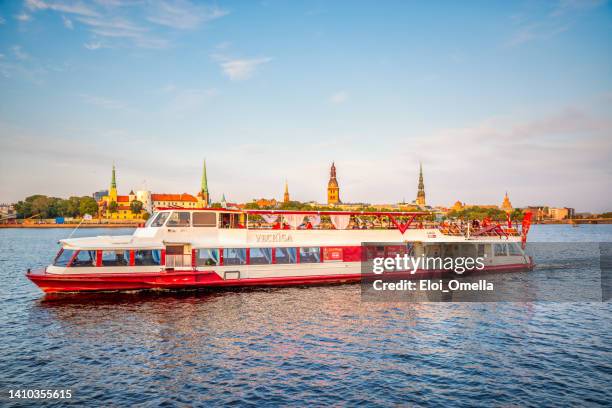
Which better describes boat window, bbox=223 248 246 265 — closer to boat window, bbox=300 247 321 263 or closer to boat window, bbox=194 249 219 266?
boat window, bbox=194 249 219 266

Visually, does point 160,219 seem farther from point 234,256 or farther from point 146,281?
point 234,256

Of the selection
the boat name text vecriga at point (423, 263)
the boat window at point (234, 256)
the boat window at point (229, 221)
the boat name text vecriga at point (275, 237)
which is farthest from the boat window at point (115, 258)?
the boat name text vecriga at point (423, 263)

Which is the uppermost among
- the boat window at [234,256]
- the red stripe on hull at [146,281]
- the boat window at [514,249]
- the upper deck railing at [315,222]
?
the upper deck railing at [315,222]

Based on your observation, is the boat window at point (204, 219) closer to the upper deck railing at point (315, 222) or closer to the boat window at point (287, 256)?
the upper deck railing at point (315, 222)

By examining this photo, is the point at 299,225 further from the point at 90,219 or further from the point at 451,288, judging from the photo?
the point at 90,219

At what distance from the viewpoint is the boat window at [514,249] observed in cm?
4128

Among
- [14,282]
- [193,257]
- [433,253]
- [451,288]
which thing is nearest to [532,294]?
[451,288]

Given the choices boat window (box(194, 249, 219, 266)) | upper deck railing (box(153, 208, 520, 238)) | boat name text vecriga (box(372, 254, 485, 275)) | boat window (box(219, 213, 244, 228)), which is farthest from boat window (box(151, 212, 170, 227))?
boat name text vecriga (box(372, 254, 485, 275))

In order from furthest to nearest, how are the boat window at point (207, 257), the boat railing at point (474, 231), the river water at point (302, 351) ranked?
1. the boat railing at point (474, 231)
2. the boat window at point (207, 257)
3. the river water at point (302, 351)

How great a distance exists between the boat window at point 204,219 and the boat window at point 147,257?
11.2ft

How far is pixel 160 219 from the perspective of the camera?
105 feet

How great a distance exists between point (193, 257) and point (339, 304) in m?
10.9

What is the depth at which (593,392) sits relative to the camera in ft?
51.8

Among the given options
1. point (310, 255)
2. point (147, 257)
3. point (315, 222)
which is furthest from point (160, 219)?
point (315, 222)
